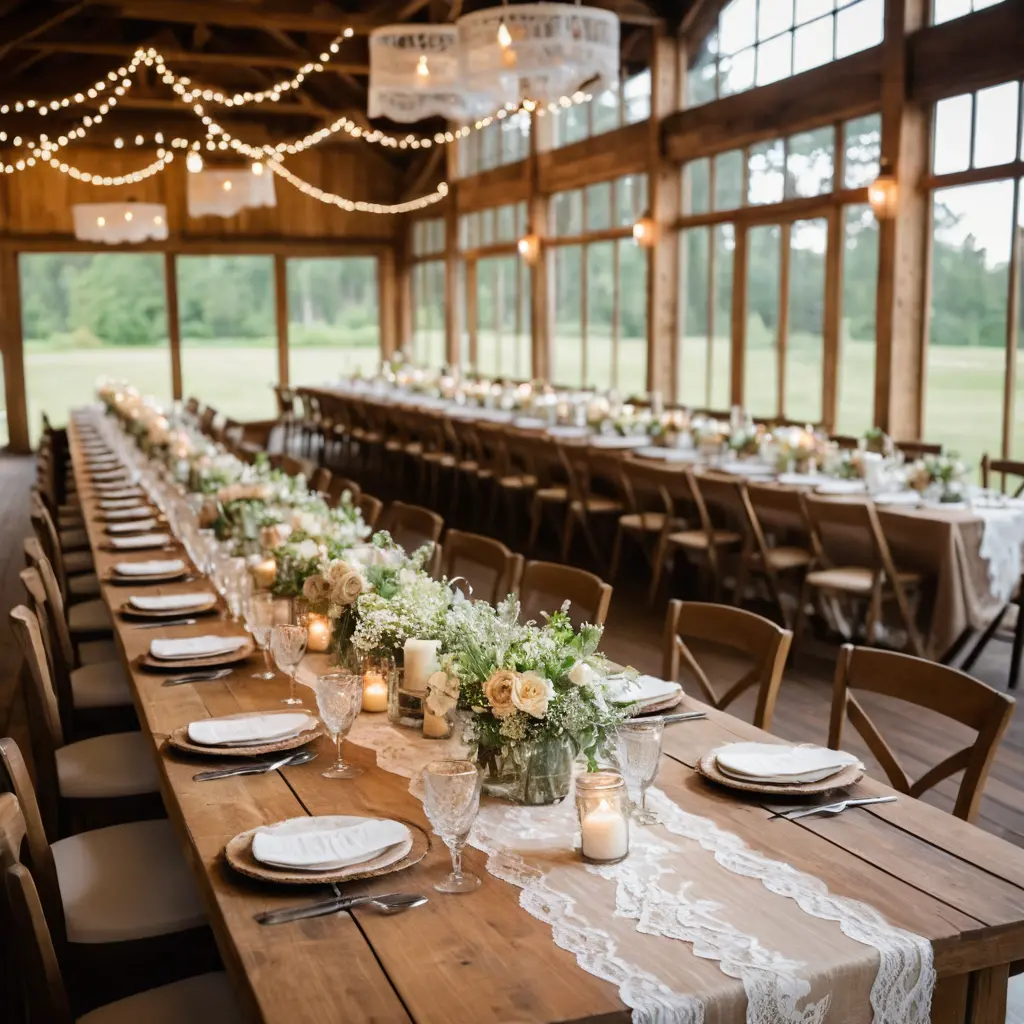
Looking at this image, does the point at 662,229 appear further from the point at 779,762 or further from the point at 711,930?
the point at 711,930

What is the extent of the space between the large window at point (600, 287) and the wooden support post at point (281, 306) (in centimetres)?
582

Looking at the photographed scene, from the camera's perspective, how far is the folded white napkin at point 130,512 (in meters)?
5.94

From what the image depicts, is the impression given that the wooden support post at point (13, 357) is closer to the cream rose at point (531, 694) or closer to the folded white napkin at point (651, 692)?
the folded white napkin at point (651, 692)

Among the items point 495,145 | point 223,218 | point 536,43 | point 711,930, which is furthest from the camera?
point 223,218

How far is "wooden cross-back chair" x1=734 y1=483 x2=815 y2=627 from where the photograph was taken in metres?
6.05

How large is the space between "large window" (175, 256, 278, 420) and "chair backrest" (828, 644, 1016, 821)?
1669 centimetres

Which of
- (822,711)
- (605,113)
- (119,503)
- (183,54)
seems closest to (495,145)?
(605,113)

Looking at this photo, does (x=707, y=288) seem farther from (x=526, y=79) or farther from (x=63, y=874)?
(x=63, y=874)

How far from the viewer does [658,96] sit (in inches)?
463

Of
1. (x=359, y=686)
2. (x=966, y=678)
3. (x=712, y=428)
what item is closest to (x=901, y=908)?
(x=966, y=678)

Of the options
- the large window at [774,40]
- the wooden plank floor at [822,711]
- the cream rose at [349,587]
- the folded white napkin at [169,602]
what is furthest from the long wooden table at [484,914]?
the large window at [774,40]

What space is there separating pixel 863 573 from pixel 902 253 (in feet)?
12.0

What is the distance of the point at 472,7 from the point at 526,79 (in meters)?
5.91

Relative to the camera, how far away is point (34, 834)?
227 cm
